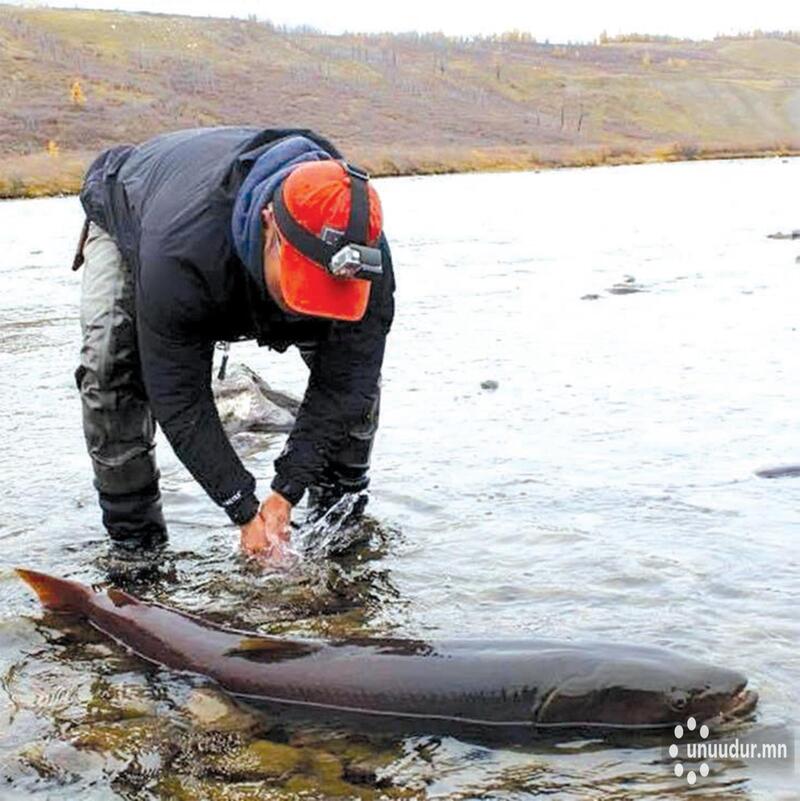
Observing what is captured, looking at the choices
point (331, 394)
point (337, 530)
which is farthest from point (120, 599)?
point (337, 530)

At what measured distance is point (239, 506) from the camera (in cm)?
494

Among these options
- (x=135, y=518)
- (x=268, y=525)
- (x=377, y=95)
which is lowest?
(x=135, y=518)

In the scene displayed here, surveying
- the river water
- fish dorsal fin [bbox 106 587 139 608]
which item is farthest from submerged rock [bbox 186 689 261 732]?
fish dorsal fin [bbox 106 587 139 608]

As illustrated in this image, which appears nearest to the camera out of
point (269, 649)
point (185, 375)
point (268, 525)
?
point (269, 649)

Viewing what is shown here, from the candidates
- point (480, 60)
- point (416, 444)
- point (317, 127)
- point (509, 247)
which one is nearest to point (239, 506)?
point (416, 444)

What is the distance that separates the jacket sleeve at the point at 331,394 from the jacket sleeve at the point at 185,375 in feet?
0.65

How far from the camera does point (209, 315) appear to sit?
15.2ft

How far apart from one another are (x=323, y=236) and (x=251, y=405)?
15.7 ft

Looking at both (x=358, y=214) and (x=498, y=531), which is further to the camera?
(x=498, y=531)

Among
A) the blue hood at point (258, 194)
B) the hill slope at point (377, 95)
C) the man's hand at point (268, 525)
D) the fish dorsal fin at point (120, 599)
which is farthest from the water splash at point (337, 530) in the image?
the hill slope at point (377, 95)

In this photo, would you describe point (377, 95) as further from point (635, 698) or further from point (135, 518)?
point (635, 698)

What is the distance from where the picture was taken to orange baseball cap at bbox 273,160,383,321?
4008 millimetres

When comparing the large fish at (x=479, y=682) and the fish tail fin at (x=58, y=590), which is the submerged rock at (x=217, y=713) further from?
the fish tail fin at (x=58, y=590)

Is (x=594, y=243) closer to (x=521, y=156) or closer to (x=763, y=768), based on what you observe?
(x=763, y=768)
